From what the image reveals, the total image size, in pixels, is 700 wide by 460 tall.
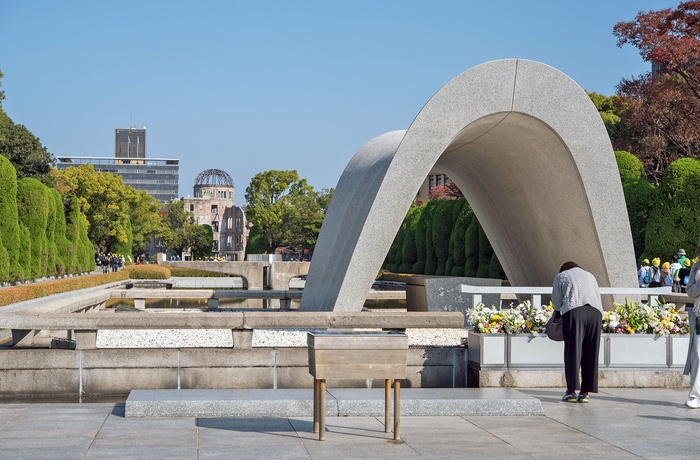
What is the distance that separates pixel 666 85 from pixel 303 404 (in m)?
30.8

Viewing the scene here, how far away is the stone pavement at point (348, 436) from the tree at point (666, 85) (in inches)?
1091

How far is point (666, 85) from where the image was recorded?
3562cm

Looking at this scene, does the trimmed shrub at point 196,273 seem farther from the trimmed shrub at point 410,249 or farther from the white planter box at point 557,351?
the white planter box at point 557,351

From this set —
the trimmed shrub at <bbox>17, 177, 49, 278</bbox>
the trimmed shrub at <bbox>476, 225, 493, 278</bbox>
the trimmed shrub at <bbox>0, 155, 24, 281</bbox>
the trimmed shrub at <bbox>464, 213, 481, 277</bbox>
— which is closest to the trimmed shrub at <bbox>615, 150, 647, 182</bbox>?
the trimmed shrub at <bbox>476, 225, 493, 278</bbox>

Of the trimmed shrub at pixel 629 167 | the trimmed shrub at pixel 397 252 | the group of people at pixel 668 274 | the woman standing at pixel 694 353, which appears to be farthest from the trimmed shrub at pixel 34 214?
the trimmed shrub at pixel 397 252

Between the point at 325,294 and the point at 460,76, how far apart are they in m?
4.36

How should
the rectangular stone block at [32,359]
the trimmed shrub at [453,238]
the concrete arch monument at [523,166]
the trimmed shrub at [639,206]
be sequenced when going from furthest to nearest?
the trimmed shrub at [453,238]
the trimmed shrub at [639,206]
the concrete arch monument at [523,166]
the rectangular stone block at [32,359]

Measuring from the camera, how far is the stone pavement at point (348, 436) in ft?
22.4

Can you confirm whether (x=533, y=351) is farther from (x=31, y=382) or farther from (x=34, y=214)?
(x=34, y=214)

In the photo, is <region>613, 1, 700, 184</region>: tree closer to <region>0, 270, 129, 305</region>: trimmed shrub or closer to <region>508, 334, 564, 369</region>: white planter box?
<region>0, 270, 129, 305</region>: trimmed shrub

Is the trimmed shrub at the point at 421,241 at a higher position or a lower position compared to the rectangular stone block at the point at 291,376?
higher

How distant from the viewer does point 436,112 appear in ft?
44.8

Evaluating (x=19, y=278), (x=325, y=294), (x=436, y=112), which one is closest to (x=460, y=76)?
(x=436, y=112)

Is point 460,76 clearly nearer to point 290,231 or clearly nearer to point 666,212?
point 666,212
